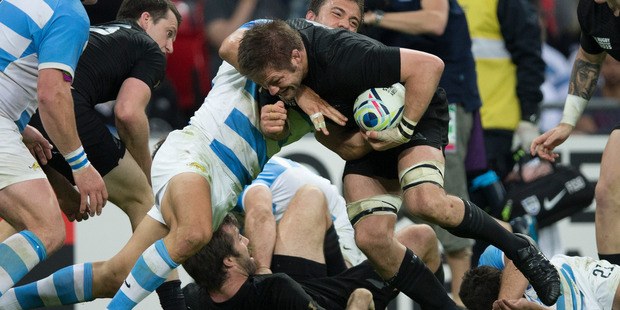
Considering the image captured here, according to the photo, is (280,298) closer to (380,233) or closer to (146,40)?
(380,233)

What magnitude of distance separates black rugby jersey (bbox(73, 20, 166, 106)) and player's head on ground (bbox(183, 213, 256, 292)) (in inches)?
43.4

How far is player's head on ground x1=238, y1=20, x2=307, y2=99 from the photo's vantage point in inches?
172

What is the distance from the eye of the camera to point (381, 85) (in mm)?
4480

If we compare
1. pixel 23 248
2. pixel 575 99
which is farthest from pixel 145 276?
pixel 575 99

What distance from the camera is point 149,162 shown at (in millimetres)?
5582

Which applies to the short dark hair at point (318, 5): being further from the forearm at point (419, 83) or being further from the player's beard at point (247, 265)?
the player's beard at point (247, 265)

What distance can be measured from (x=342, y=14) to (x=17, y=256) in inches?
85.5

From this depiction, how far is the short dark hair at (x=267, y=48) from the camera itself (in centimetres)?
437

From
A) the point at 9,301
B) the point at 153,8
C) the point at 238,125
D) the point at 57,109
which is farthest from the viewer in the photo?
the point at 153,8

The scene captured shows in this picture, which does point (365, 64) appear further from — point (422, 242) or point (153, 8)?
point (153, 8)

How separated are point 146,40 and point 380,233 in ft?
6.20

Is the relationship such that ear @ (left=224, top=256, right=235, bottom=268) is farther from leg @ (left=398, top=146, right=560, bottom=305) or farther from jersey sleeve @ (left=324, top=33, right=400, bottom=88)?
jersey sleeve @ (left=324, top=33, right=400, bottom=88)

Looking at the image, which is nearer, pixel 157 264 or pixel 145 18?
pixel 157 264

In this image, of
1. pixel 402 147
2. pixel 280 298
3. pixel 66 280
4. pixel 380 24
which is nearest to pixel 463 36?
pixel 380 24
